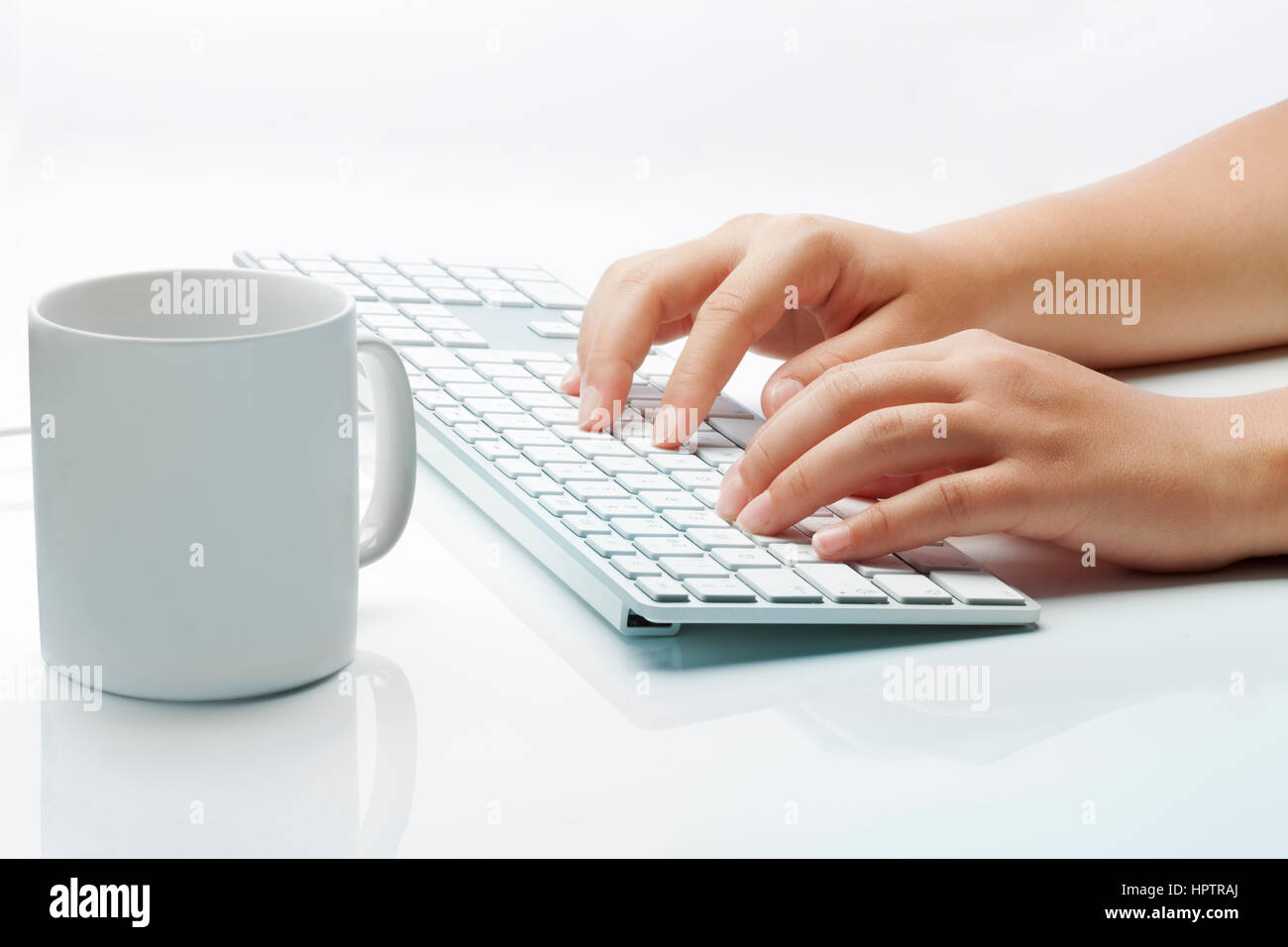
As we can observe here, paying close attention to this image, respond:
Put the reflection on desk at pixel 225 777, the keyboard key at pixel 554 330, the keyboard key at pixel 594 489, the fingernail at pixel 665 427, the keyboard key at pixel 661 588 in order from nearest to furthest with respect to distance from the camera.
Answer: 1. the reflection on desk at pixel 225 777
2. the keyboard key at pixel 661 588
3. the keyboard key at pixel 594 489
4. the fingernail at pixel 665 427
5. the keyboard key at pixel 554 330

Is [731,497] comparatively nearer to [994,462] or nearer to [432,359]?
[994,462]

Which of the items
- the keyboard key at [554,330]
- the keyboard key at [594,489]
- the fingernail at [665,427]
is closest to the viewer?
the keyboard key at [594,489]

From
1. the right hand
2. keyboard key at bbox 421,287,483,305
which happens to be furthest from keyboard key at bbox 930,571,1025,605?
keyboard key at bbox 421,287,483,305

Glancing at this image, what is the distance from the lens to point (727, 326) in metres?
0.92

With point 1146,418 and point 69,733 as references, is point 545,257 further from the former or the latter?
point 69,733

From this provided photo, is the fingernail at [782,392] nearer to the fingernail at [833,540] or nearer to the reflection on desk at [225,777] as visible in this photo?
the fingernail at [833,540]

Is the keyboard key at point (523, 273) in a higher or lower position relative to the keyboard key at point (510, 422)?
higher

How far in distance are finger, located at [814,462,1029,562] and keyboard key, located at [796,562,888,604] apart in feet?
0.04

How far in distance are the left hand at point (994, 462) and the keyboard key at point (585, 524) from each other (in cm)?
8

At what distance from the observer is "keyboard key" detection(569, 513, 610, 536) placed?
735 millimetres

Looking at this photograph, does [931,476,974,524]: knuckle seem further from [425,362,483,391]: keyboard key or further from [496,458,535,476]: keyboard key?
[425,362,483,391]: keyboard key

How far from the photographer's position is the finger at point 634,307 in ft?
3.04

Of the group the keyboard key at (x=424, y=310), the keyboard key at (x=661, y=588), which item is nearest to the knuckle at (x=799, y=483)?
the keyboard key at (x=661, y=588)

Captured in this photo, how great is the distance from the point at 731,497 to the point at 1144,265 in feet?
1.81
